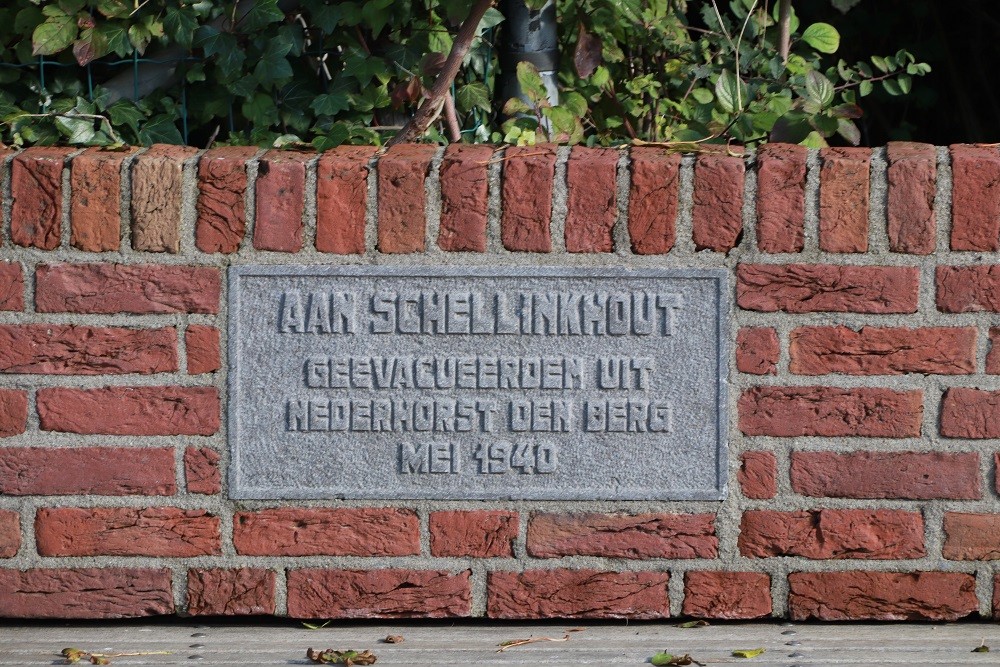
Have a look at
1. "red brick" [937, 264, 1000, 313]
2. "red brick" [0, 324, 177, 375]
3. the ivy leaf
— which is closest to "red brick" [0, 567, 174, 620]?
"red brick" [0, 324, 177, 375]

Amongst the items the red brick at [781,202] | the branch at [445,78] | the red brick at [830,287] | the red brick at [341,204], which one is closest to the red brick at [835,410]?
the red brick at [830,287]

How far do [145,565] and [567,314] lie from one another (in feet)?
2.61

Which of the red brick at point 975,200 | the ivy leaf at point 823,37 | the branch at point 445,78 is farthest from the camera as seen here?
the ivy leaf at point 823,37

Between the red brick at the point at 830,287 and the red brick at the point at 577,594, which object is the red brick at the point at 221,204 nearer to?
the red brick at the point at 577,594

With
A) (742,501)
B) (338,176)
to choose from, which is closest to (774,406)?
(742,501)

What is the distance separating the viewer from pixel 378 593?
1859mm

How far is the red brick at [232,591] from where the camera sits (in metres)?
1.86

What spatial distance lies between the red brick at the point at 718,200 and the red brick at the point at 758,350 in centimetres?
Result: 14

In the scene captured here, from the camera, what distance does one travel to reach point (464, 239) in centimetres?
180

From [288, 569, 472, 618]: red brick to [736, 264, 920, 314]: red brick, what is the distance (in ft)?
2.13

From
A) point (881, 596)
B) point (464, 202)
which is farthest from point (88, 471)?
point (881, 596)

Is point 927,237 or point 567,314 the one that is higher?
point 927,237

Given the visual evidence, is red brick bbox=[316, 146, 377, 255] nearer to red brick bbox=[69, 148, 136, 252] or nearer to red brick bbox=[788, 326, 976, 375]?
red brick bbox=[69, 148, 136, 252]

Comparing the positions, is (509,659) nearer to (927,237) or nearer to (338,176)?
(338,176)
